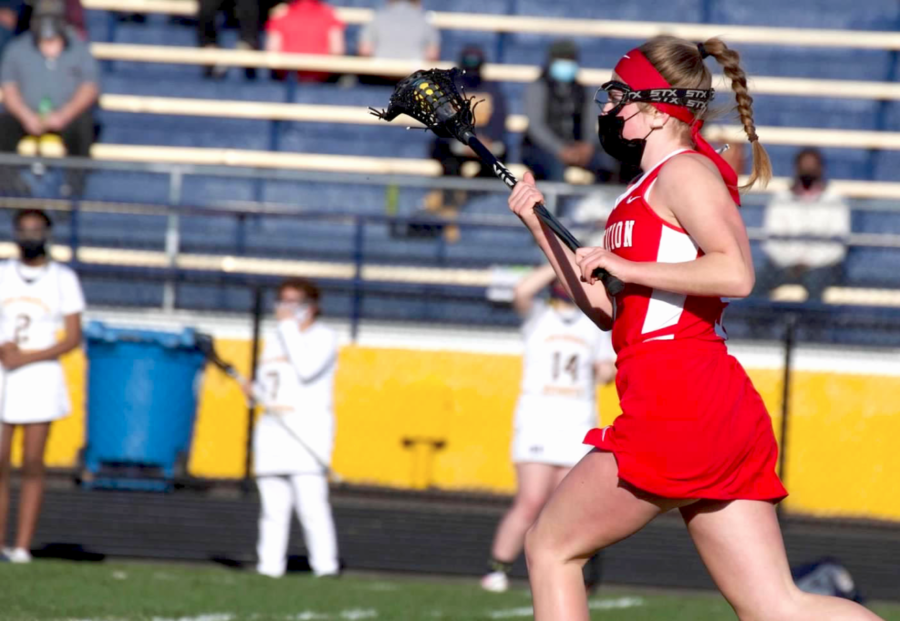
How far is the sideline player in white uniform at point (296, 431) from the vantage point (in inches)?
328

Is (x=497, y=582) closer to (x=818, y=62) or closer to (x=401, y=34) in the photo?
(x=401, y=34)

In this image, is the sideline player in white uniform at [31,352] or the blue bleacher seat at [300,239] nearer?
the sideline player in white uniform at [31,352]

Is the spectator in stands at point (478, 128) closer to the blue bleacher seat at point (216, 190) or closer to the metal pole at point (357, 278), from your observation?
the metal pole at point (357, 278)

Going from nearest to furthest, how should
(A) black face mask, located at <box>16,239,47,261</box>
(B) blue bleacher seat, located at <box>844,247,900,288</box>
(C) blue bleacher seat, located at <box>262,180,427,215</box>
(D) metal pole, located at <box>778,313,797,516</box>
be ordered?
(A) black face mask, located at <box>16,239,47,261</box> < (D) metal pole, located at <box>778,313,797,516</box> < (B) blue bleacher seat, located at <box>844,247,900,288</box> < (C) blue bleacher seat, located at <box>262,180,427,215</box>

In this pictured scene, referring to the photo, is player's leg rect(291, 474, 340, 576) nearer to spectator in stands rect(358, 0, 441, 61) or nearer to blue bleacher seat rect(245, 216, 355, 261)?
blue bleacher seat rect(245, 216, 355, 261)

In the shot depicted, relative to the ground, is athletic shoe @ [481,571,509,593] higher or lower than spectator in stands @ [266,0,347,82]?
lower

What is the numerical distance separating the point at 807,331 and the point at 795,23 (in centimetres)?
503

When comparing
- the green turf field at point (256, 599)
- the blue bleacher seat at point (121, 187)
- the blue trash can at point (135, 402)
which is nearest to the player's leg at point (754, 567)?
the green turf field at point (256, 599)

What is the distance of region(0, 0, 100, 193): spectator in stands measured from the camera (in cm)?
1222

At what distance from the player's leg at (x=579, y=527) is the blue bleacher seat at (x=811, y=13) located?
36.4 feet

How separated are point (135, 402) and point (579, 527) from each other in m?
6.63

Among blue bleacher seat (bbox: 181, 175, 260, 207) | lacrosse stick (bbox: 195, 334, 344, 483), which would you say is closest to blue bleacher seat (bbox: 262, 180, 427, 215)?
blue bleacher seat (bbox: 181, 175, 260, 207)

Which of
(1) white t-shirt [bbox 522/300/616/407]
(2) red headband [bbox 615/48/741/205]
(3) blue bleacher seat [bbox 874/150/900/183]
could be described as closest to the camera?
(2) red headband [bbox 615/48/741/205]

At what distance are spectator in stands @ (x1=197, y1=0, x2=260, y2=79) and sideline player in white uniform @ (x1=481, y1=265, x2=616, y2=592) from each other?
6178 mm
